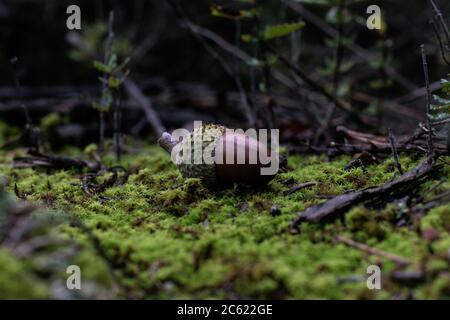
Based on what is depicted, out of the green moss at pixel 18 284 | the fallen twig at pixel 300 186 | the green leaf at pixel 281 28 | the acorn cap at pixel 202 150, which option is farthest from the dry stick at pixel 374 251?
the green leaf at pixel 281 28

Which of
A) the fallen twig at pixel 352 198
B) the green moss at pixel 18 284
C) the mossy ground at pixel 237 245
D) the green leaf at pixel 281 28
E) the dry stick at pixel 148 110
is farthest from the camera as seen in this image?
the dry stick at pixel 148 110

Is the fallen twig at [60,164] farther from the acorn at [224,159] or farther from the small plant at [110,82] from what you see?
the acorn at [224,159]

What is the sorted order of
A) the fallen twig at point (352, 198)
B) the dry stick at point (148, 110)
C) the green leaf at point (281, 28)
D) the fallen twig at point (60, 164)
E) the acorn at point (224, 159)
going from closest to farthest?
1. the fallen twig at point (352, 198)
2. the acorn at point (224, 159)
3. the green leaf at point (281, 28)
4. the fallen twig at point (60, 164)
5. the dry stick at point (148, 110)

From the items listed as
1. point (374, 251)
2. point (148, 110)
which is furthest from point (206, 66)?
point (374, 251)

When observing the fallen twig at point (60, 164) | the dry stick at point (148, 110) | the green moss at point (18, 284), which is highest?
the dry stick at point (148, 110)

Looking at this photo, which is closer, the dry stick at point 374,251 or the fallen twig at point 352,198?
the dry stick at point 374,251
